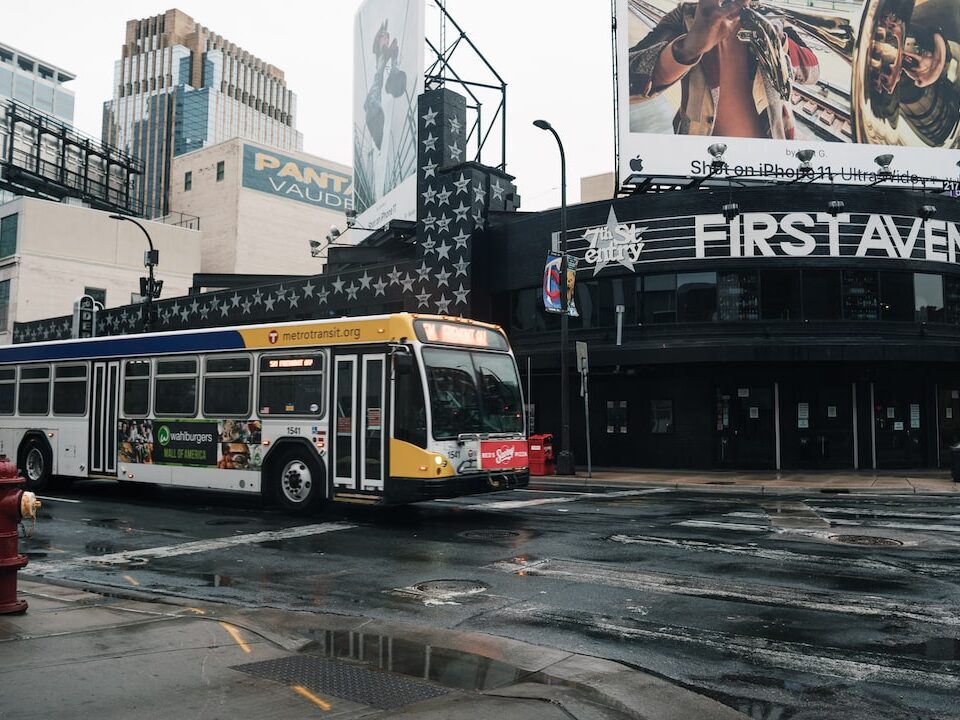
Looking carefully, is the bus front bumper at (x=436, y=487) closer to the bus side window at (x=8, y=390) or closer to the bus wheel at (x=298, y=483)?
the bus wheel at (x=298, y=483)

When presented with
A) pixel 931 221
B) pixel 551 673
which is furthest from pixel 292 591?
pixel 931 221

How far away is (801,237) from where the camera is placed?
987 inches

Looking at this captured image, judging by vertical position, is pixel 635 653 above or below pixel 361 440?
below

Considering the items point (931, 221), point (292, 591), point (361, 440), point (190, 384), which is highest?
point (931, 221)

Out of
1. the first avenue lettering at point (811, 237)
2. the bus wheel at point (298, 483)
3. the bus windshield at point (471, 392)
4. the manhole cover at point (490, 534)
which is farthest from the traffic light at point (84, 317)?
the manhole cover at point (490, 534)

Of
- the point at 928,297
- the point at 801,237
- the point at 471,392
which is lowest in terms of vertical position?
the point at 471,392

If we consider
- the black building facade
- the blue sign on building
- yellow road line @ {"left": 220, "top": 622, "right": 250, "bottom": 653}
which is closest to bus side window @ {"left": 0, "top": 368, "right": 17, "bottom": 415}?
yellow road line @ {"left": 220, "top": 622, "right": 250, "bottom": 653}

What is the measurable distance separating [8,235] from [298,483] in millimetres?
48612

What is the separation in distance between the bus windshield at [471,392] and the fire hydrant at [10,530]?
628cm

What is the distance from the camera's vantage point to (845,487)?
1977 centimetres

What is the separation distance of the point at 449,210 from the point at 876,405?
15.8m

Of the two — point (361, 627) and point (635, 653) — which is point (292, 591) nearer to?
point (361, 627)

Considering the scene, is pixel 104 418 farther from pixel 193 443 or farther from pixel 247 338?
pixel 247 338

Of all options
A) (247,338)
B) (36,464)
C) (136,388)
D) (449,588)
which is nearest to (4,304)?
(36,464)
